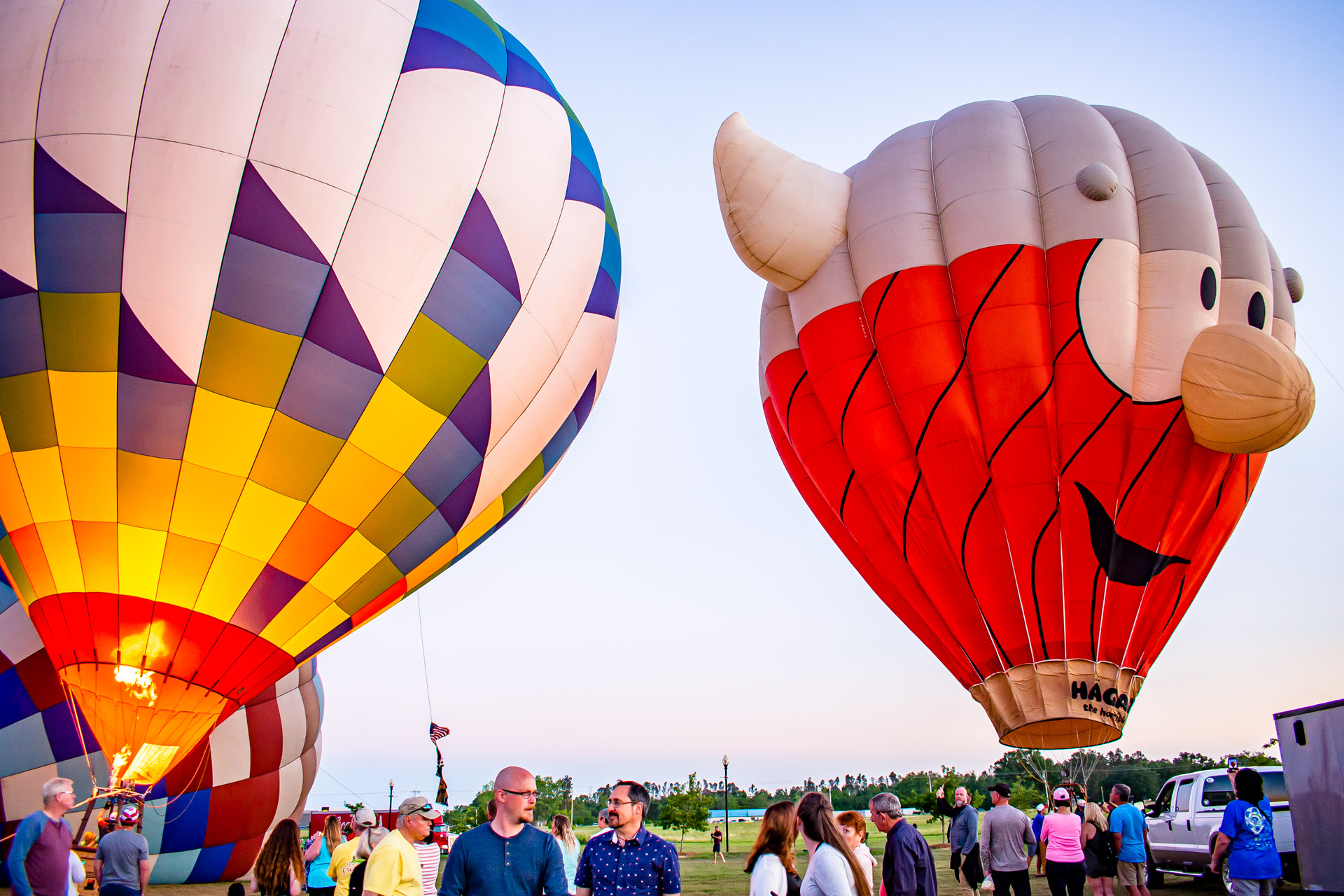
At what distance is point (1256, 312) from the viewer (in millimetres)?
8758

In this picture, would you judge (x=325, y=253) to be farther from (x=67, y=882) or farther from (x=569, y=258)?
(x=67, y=882)

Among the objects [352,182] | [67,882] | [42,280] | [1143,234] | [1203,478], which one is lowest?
[67,882]

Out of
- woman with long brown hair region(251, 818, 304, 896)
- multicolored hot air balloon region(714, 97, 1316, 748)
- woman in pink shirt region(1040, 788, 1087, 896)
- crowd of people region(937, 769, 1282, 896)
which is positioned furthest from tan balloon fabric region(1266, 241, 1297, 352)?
woman with long brown hair region(251, 818, 304, 896)

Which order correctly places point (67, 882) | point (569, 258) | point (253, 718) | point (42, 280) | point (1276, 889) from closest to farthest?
point (67, 882) < point (42, 280) < point (1276, 889) < point (569, 258) < point (253, 718)

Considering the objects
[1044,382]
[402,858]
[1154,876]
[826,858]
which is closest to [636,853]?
[826,858]

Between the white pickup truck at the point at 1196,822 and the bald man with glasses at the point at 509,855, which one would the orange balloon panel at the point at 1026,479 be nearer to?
the white pickup truck at the point at 1196,822

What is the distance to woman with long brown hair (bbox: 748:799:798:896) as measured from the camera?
332 centimetres

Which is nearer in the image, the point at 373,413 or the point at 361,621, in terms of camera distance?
the point at 373,413

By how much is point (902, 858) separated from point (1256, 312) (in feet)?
22.4

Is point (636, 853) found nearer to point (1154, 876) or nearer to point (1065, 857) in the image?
point (1065, 857)

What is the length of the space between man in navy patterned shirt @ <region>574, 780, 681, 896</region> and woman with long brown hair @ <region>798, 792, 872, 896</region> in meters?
0.49

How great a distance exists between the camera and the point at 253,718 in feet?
34.8

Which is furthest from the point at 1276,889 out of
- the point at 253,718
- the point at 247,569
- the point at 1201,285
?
the point at 253,718

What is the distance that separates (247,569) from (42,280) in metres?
2.28
